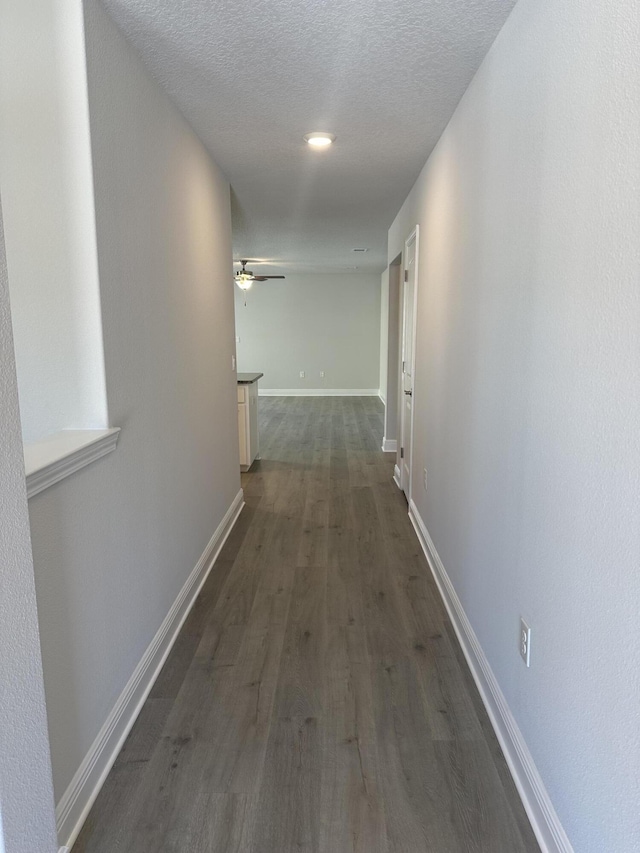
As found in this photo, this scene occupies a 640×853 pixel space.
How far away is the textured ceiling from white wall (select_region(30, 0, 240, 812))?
0.53 feet

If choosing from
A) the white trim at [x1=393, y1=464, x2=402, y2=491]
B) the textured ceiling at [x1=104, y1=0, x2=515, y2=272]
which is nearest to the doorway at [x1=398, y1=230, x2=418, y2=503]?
the white trim at [x1=393, y1=464, x2=402, y2=491]

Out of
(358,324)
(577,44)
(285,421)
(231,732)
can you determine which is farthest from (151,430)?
(358,324)

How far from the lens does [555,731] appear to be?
4.72ft

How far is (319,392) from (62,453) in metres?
9.85

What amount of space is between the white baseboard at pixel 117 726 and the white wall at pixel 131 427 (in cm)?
5

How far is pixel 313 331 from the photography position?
36.5 feet

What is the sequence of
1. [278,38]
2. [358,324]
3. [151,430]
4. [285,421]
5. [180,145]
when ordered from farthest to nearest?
[358,324]
[285,421]
[180,145]
[151,430]
[278,38]

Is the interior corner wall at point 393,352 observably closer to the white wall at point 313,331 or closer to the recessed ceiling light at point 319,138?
the recessed ceiling light at point 319,138

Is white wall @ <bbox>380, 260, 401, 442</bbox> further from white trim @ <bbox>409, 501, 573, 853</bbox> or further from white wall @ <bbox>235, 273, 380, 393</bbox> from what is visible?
white wall @ <bbox>235, 273, 380, 393</bbox>

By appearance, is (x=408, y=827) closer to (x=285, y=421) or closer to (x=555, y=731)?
(x=555, y=731)

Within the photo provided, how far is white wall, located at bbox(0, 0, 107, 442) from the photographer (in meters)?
1.69

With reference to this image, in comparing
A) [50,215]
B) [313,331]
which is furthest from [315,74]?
[313,331]

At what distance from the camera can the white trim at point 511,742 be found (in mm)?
1450

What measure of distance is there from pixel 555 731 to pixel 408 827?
50cm
